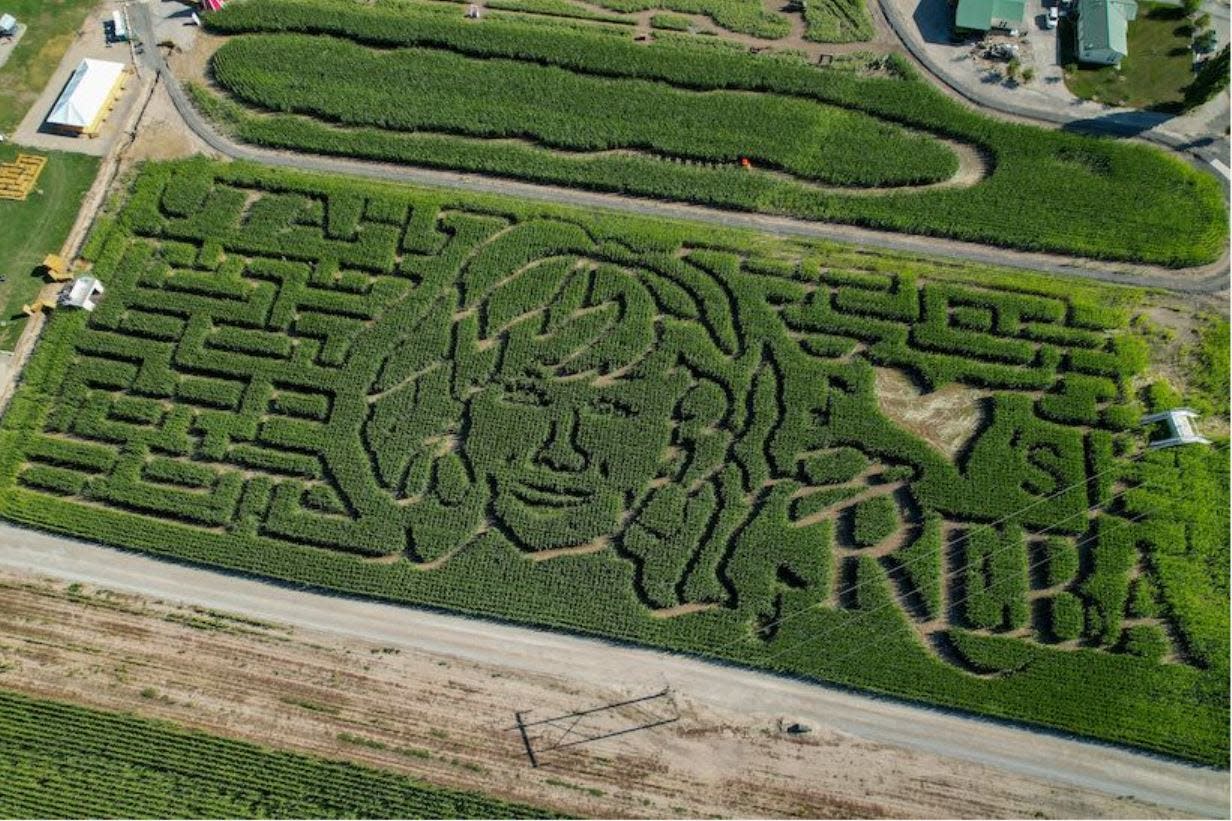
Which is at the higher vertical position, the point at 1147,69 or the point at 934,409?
the point at 1147,69

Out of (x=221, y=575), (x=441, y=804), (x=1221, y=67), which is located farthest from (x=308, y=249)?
(x=1221, y=67)

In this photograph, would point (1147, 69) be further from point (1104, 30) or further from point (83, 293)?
point (83, 293)

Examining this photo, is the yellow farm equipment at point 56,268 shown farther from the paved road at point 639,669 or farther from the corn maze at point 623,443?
the paved road at point 639,669

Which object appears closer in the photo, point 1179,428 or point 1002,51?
point 1179,428

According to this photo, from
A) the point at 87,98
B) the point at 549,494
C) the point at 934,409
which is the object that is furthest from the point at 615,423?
the point at 87,98

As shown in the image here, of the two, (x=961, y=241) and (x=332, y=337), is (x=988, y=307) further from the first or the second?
(x=332, y=337)

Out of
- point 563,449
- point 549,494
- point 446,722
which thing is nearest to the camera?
point 446,722
